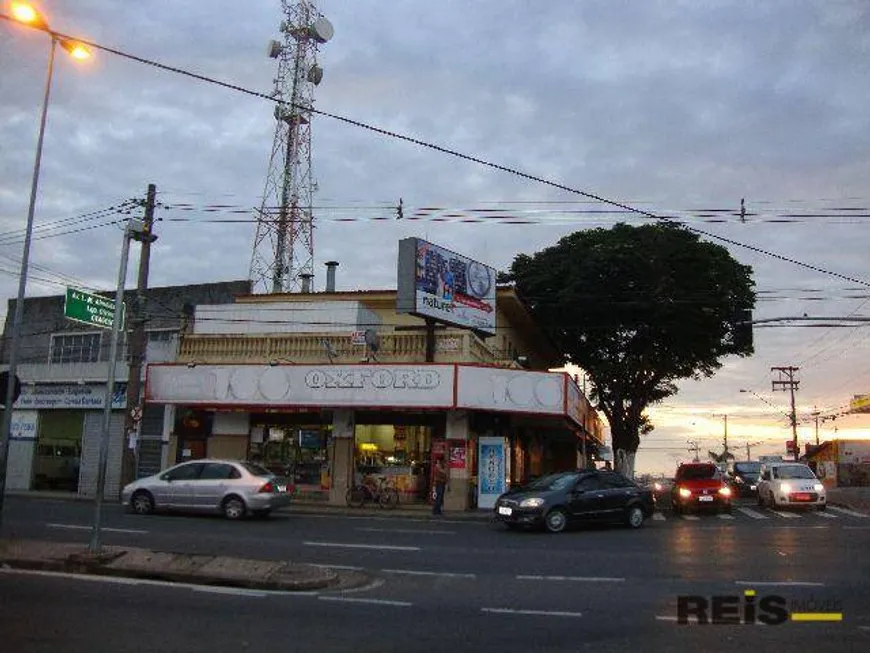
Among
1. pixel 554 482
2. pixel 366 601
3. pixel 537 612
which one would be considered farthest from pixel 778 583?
pixel 554 482

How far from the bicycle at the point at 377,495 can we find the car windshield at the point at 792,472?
1419 cm

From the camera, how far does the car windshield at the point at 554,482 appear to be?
20297 millimetres

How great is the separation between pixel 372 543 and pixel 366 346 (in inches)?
467

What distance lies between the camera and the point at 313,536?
1791 centimetres

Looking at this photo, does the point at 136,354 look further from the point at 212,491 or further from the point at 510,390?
the point at 510,390

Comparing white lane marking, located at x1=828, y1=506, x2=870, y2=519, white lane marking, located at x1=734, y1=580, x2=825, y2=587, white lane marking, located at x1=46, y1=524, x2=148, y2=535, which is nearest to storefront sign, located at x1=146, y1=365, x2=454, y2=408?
white lane marking, located at x1=46, y1=524, x2=148, y2=535

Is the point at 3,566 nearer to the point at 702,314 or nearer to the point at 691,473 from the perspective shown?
the point at 691,473

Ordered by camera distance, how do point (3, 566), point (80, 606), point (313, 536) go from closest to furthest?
point (80, 606) < point (3, 566) < point (313, 536)

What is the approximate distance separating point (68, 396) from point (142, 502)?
13.6 metres

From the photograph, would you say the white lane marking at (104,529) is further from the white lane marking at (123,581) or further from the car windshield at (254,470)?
the white lane marking at (123,581)

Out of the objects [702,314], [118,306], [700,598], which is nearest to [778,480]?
[702,314]

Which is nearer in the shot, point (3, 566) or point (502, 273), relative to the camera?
point (3, 566)

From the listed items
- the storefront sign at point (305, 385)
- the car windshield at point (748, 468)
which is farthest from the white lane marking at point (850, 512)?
the storefront sign at point (305, 385)

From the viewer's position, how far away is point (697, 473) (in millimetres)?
28922
